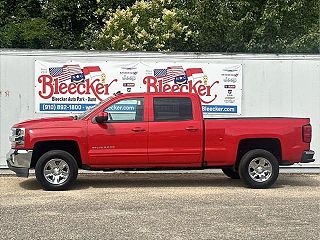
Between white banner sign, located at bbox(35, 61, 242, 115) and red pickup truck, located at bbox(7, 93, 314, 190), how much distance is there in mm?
2304

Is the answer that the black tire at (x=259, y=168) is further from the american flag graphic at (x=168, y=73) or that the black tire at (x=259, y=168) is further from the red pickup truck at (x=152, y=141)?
the american flag graphic at (x=168, y=73)

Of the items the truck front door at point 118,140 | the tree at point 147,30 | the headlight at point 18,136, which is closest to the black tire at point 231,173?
the truck front door at point 118,140

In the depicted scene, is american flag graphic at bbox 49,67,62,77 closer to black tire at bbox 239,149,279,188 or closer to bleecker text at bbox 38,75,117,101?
bleecker text at bbox 38,75,117,101

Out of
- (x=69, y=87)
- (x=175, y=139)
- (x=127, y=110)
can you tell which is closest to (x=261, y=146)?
(x=175, y=139)

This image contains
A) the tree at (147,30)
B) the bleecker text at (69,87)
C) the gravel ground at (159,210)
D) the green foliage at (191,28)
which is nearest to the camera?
the gravel ground at (159,210)

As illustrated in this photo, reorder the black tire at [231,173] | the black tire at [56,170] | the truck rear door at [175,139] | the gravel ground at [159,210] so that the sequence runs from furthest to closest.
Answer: the black tire at [231,173] → the truck rear door at [175,139] → the black tire at [56,170] → the gravel ground at [159,210]

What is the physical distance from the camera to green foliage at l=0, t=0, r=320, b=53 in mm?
23047

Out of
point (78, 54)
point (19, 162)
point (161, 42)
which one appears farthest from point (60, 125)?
point (161, 42)

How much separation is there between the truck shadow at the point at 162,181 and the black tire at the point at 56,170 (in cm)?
41

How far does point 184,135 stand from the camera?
11.1 metres

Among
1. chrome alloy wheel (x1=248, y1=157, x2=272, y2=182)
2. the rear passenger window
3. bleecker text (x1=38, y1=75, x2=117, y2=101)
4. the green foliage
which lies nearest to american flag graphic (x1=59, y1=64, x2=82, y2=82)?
bleecker text (x1=38, y1=75, x2=117, y2=101)

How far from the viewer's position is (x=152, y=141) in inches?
435

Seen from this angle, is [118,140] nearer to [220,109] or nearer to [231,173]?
[231,173]

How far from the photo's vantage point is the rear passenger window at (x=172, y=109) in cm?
1122
